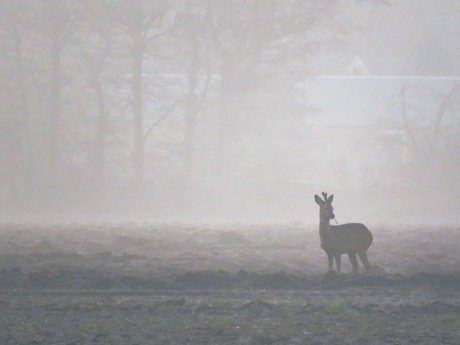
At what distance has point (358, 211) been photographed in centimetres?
4347

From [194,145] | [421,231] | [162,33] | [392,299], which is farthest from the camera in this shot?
[194,145]

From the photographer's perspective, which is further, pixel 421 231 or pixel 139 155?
pixel 139 155

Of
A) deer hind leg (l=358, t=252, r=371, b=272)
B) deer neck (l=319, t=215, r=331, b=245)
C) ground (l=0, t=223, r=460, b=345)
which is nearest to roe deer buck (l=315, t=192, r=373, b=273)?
deer neck (l=319, t=215, r=331, b=245)

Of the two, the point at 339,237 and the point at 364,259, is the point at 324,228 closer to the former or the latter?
the point at 339,237

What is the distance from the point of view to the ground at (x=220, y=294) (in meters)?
10.0

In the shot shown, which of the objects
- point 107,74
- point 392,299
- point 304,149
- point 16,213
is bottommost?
point 392,299

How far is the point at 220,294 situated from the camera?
42.3ft

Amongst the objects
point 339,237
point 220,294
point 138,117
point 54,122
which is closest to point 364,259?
point 339,237

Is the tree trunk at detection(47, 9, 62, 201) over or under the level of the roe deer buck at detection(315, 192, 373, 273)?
over

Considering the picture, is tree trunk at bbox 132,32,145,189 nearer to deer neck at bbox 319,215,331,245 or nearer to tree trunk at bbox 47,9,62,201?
tree trunk at bbox 47,9,62,201

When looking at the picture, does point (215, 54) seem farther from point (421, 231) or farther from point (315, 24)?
point (421, 231)

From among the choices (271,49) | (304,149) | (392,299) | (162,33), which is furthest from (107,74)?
(392,299)

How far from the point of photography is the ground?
32.8 ft

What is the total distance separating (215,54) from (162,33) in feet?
10.8
